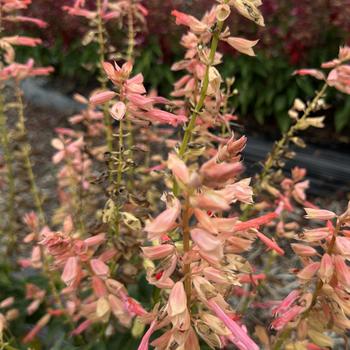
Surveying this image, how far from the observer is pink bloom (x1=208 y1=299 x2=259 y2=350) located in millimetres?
884

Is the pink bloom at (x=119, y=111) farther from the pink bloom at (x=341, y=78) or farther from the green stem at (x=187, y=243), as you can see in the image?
the pink bloom at (x=341, y=78)

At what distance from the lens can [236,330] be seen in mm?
908

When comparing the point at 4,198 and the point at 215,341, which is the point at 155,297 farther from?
the point at 4,198

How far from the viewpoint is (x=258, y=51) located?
4840 millimetres

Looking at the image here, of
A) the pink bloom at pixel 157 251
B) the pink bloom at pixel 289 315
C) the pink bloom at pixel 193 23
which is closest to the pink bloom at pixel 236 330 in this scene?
the pink bloom at pixel 157 251

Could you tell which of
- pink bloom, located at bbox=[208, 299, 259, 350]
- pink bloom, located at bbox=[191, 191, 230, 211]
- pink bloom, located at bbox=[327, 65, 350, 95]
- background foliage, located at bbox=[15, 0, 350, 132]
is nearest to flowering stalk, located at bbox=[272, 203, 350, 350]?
pink bloom, located at bbox=[208, 299, 259, 350]

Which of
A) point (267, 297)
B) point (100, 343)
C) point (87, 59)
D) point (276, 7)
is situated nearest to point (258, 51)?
point (276, 7)

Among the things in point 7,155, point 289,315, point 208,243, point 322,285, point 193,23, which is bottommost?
point 7,155

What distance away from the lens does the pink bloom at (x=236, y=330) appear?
34.8 inches

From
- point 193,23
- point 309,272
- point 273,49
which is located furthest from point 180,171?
point 273,49

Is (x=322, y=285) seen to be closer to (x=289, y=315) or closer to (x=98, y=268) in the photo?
(x=289, y=315)

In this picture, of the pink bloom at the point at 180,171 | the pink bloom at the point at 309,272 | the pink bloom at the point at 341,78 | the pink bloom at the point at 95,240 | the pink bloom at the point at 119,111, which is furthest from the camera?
the pink bloom at the point at 341,78

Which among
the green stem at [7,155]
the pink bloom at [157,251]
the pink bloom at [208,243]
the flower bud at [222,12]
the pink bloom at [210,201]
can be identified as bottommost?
the green stem at [7,155]

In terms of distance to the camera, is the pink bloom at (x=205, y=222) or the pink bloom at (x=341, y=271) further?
the pink bloom at (x=341, y=271)
